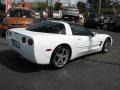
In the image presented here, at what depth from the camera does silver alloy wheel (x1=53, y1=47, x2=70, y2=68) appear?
666 centimetres

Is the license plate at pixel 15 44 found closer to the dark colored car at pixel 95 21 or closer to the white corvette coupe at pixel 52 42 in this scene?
the white corvette coupe at pixel 52 42

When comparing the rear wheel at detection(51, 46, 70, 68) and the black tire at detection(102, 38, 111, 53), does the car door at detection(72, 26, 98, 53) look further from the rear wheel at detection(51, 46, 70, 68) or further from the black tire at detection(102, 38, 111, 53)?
the black tire at detection(102, 38, 111, 53)

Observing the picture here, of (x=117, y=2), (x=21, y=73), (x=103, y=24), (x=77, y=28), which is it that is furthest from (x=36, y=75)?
(x=117, y=2)

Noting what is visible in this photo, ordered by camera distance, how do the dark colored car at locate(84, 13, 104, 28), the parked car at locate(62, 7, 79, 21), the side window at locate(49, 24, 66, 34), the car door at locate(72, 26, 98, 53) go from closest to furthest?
1. the side window at locate(49, 24, 66, 34)
2. the car door at locate(72, 26, 98, 53)
3. the dark colored car at locate(84, 13, 104, 28)
4. the parked car at locate(62, 7, 79, 21)

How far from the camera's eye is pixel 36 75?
6.19 meters

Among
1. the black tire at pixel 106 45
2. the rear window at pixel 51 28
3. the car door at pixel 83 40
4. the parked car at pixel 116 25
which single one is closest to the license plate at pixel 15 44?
the rear window at pixel 51 28

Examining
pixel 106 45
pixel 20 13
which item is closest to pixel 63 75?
pixel 106 45

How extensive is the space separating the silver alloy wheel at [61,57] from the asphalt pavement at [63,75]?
Result: 0.58 feet

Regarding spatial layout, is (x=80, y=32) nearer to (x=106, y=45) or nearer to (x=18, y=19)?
(x=106, y=45)

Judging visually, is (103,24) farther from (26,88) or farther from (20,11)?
(26,88)

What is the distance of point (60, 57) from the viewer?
6.75 m

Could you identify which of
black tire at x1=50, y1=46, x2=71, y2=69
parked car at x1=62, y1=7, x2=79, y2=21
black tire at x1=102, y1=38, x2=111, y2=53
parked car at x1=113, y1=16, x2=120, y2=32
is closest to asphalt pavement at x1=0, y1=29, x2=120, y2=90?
black tire at x1=50, y1=46, x2=71, y2=69

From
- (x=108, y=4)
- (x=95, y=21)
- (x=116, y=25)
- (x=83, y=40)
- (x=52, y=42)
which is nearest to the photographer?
(x=52, y=42)

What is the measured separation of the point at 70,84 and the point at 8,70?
6.14ft
